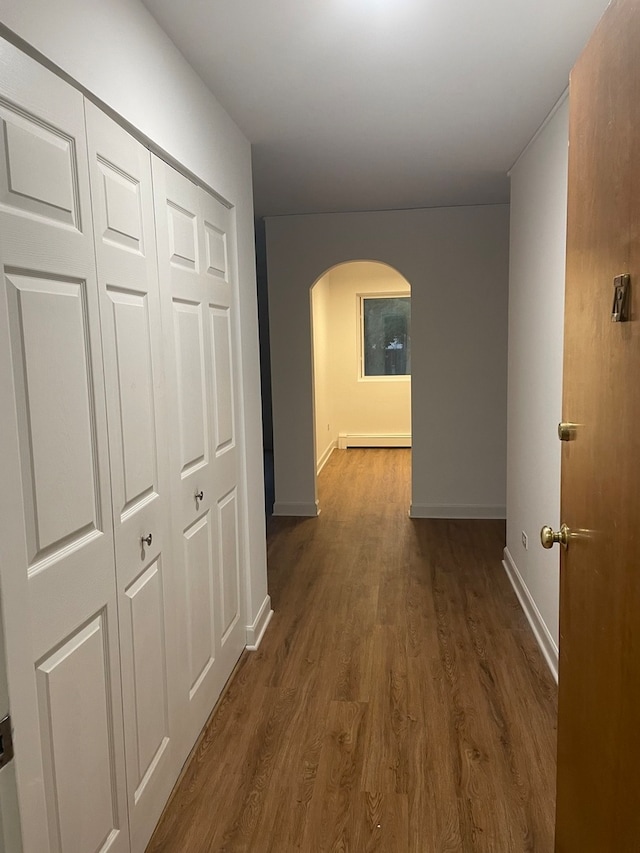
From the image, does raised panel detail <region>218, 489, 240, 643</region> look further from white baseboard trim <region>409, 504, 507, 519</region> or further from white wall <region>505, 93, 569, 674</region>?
white baseboard trim <region>409, 504, 507, 519</region>

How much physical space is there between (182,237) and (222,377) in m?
0.63

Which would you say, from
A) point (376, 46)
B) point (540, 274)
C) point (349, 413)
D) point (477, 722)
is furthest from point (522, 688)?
point (349, 413)

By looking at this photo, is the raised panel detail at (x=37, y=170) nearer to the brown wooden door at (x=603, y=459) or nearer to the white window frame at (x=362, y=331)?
the brown wooden door at (x=603, y=459)

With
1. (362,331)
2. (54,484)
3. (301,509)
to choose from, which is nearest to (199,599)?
(54,484)

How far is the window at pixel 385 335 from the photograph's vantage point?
802 cm

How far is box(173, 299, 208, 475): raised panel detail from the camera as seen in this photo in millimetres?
2102

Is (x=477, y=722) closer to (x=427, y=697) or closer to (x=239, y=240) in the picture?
(x=427, y=697)

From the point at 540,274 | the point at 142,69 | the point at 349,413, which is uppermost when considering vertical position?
the point at 142,69

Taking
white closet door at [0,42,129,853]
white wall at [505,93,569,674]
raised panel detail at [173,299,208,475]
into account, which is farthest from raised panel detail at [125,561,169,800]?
white wall at [505,93,569,674]

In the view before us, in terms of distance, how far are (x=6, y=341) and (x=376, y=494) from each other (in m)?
4.94

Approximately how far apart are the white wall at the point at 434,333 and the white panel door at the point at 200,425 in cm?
238

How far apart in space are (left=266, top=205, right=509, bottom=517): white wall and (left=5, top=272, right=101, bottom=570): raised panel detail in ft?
12.0

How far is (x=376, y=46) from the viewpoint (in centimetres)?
205

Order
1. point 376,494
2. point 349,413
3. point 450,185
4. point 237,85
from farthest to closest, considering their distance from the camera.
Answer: point 349,413
point 376,494
point 450,185
point 237,85
